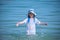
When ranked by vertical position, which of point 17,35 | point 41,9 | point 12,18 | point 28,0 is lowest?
point 17,35

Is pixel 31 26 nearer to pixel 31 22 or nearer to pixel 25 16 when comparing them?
pixel 31 22

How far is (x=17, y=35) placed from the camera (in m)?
1.84

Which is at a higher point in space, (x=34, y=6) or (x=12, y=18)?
(x=34, y=6)

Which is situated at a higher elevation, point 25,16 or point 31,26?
point 25,16

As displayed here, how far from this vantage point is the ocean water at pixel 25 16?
1838 mm

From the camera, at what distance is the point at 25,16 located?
186 centimetres

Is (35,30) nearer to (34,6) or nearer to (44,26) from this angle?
(44,26)

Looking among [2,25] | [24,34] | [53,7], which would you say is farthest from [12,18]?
[53,7]

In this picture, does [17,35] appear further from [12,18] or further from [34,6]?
[34,6]

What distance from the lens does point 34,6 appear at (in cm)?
186

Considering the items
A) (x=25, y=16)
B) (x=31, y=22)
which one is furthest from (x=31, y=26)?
(x=25, y=16)

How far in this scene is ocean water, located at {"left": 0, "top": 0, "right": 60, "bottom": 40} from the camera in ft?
6.03

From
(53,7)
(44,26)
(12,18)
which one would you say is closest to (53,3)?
(53,7)

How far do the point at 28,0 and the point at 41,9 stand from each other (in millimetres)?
230
